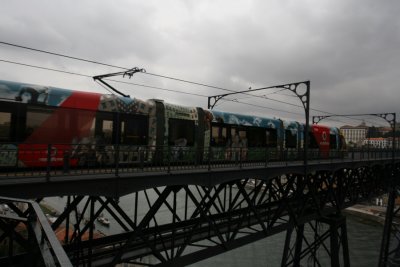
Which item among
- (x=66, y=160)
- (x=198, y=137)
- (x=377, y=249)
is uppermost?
(x=198, y=137)

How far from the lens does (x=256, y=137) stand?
18344 millimetres

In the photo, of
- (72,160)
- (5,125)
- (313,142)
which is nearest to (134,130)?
(72,160)

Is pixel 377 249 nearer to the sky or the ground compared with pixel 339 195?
nearer to the ground

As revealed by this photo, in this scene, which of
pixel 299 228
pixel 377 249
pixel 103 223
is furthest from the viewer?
pixel 103 223

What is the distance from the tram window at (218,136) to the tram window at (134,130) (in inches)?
164

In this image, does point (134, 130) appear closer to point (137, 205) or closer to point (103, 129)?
point (103, 129)

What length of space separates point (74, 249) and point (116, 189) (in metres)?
3.89

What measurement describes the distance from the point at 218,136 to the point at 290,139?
786cm

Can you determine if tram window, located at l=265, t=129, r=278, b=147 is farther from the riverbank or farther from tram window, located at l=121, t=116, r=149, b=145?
the riverbank

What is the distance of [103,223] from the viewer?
4878cm

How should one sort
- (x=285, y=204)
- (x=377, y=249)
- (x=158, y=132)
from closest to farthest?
(x=158, y=132) → (x=285, y=204) → (x=377, y=249)

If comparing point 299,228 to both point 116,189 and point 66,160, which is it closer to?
point 116,189

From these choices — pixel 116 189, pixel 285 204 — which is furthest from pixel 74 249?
pixel 285 204

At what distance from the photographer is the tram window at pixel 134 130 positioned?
11845mm
